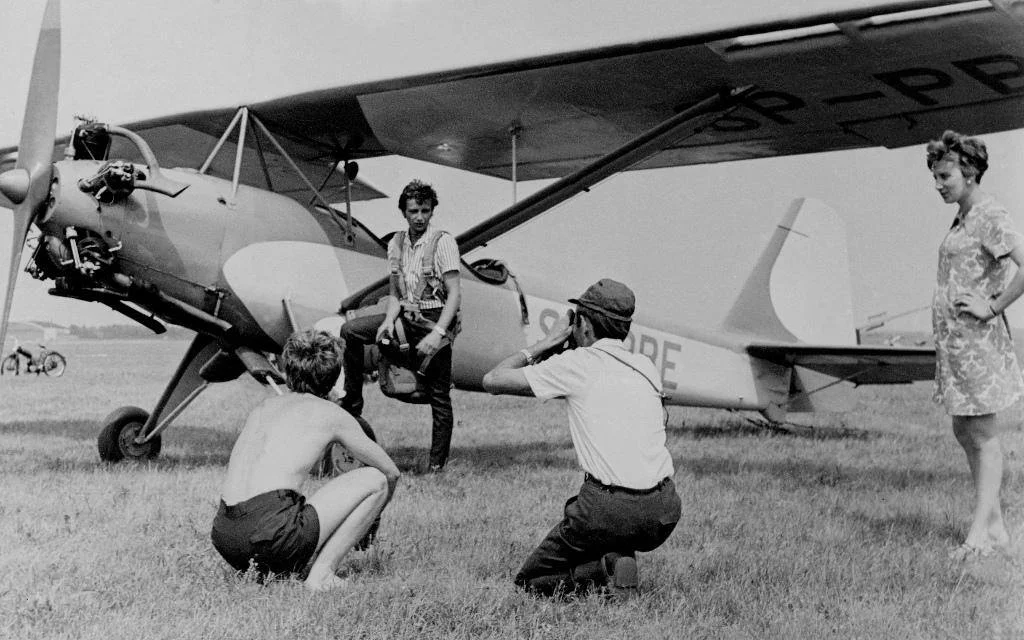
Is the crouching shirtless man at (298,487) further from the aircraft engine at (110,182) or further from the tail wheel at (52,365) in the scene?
the tail wheel at (52,365)

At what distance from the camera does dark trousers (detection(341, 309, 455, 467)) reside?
5727 millimetres

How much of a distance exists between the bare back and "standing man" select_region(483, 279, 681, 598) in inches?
25.9

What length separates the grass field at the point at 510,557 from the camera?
274cm

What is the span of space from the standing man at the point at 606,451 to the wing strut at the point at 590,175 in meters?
2.86

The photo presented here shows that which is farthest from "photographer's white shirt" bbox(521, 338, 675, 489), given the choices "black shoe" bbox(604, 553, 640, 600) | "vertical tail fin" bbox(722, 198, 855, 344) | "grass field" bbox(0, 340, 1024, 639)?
"vertical tail fin" bbox(722, 198, 855, 344)

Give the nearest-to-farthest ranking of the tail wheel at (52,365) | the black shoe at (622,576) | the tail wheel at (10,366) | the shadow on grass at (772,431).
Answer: the black shoe at (622,576) → the shadow on grass at (772,431) → the tail wheel at (52,365) → the tail wheel at (10,366)

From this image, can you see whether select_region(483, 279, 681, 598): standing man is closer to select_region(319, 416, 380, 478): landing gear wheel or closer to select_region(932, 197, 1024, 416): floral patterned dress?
select_region(932, 197, 1024, 416): floral patterned dress

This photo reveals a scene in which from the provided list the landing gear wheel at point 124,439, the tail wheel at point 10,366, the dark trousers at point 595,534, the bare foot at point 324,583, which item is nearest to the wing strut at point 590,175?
the landing gear wheel at point 124,439

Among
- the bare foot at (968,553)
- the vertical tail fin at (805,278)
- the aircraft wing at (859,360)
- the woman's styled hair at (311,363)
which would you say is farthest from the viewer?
the vertical tail fin at (805,278)

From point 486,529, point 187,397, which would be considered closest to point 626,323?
point 486,529

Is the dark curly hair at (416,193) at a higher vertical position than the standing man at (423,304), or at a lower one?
higher

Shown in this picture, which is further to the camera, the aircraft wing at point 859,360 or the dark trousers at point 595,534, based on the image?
the aircraft wing at point 859,360

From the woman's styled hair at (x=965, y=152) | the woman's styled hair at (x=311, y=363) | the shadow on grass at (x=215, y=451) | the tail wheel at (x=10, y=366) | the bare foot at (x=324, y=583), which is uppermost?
the woman's styled hair at (x=965, y=152)

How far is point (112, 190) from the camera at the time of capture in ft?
17.3
